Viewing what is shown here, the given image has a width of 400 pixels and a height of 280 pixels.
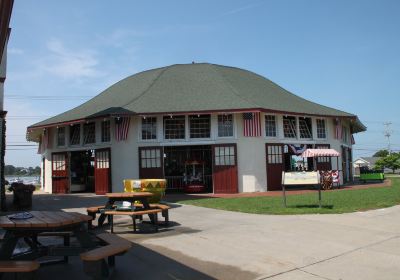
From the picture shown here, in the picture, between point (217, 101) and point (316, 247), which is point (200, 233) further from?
point (217, 101)

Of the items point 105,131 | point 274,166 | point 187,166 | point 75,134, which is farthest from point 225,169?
point 75,134

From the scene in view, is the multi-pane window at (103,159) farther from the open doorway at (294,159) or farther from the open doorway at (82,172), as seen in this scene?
the open doorway at (294,159)

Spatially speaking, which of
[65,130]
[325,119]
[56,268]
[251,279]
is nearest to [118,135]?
[65,130]

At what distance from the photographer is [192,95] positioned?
2388 centimetres

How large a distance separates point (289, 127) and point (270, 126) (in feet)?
5.53

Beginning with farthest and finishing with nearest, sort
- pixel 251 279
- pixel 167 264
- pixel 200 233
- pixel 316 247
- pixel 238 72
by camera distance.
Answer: pixel 238 72 → pixel 200 233 → pixel 316 247 → pixel 167 264 → pixel 251 279

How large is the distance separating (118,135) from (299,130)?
1040cm

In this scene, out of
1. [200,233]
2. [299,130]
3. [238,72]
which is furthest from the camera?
[238,72]

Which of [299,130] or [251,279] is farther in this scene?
[299,130]

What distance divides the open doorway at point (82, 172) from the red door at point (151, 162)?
554 centimetres

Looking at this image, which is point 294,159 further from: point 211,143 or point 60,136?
point 60,136

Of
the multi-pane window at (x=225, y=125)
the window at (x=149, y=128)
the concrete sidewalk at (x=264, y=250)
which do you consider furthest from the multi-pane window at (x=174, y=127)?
the concrete sidewalk at (x=264, y=250)

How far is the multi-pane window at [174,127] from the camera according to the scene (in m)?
22.4

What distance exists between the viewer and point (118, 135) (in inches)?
862
